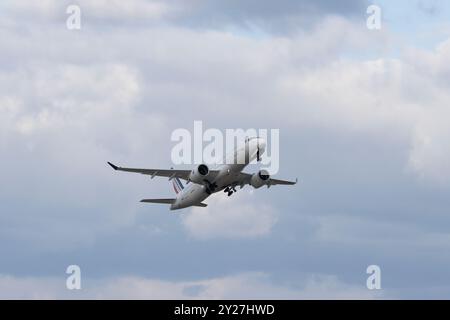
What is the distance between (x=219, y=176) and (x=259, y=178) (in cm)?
813

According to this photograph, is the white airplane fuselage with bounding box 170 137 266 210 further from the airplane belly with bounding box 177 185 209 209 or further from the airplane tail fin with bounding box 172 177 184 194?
the airplane tail fin with bounding box 172 177 184 194

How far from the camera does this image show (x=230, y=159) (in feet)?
397

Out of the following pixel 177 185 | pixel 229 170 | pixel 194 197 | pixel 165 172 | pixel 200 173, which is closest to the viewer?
pixel 229 170

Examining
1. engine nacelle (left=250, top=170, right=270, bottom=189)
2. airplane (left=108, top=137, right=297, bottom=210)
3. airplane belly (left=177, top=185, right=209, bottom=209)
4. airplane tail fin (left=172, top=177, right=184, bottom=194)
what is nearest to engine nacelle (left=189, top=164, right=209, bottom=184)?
airplane (left=108, top=137, right=297, bottom=210)

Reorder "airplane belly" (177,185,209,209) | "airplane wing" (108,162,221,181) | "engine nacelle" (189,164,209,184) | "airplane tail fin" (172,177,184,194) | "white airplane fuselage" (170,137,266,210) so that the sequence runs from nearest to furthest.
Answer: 1. "white airplane fuselage" (170,137,266,210)
2. "engine nacelle" (189,164,209,184)
3. "airplane wing" (108,162,221,181)
4. "airplane belly" (177,185,209,209)
5. "airplane tail fin" (172,177,184,194)

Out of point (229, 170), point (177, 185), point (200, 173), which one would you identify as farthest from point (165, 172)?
point (177, 185)

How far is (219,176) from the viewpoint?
124 meters

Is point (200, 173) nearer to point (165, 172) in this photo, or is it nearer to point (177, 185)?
point (165, 172)

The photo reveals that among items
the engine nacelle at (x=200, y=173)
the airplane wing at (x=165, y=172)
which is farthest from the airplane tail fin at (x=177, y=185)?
the engine nacelle at (x=200, y=173)

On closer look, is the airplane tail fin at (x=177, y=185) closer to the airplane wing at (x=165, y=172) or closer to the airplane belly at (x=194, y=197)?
the airplane belly at (x=194, y=197)

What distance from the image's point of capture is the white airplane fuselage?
117750 millimetres
